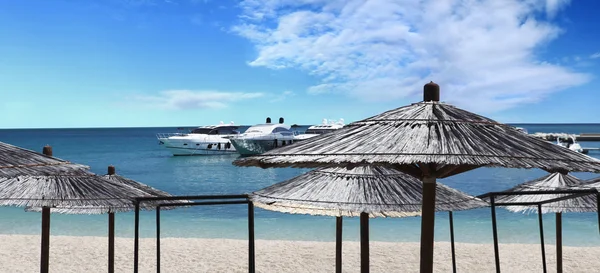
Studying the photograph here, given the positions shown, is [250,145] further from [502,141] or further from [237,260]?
[502,141]

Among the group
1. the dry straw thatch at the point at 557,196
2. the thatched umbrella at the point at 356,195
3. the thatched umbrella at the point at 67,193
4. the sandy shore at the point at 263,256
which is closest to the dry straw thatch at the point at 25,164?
the thatched umbrella at the point at 67,193

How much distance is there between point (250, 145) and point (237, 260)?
38779 millimetres

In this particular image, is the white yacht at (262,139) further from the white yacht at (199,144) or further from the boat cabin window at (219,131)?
the boat cabin window at (219,131)

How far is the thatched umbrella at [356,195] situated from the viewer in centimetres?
646

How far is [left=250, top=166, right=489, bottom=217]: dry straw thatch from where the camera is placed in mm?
6461

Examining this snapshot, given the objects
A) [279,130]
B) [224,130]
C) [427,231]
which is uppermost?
[224,130]

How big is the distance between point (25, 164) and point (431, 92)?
13.5 feet

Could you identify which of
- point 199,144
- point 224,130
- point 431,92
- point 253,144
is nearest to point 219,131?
point 224,130

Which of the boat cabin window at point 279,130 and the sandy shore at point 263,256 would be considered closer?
the sandy shore at point 263,256

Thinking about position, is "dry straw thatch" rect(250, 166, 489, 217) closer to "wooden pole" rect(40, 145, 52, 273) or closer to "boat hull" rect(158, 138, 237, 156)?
"wooden pole" rect(40, 145, 52, 273)

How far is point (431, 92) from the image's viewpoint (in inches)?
188

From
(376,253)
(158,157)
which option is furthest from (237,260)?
(158,157)

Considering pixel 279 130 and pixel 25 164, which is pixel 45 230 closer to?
pixel 25 164

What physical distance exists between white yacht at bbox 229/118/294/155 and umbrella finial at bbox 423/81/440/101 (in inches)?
1882
